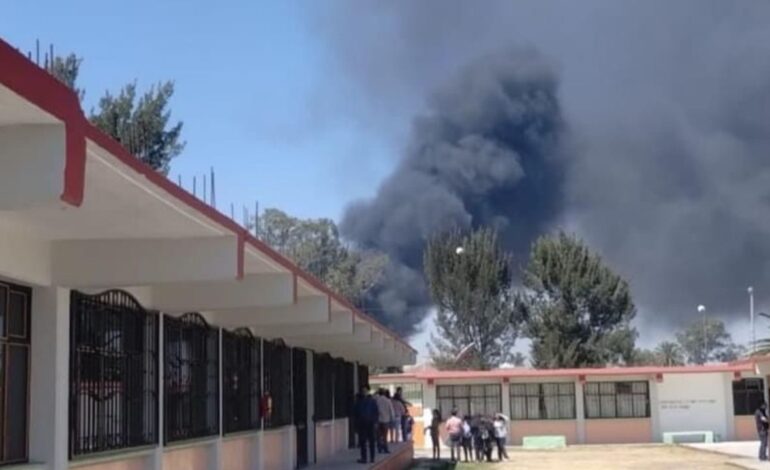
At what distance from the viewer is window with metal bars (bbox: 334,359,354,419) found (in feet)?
96.2

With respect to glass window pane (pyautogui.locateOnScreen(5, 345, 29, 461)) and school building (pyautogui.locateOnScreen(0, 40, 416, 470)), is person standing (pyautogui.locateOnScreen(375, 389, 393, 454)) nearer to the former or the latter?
school building (pyautogui.locateOnScreen(0, 40, 416, 470))

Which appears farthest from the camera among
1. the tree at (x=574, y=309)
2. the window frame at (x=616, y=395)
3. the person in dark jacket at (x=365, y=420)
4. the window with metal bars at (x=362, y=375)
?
the tree at (x=574, y=309)

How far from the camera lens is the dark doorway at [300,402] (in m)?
23.0

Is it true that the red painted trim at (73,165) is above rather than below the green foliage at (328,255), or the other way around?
below

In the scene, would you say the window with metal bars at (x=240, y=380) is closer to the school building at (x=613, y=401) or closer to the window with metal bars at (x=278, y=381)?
the window with metal bars at (x=278, y=381)

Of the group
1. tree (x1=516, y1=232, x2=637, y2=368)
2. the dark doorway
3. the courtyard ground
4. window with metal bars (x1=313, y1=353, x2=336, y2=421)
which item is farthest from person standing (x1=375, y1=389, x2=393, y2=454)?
tree (x1=516, y1=232, x2=637, y2=368)

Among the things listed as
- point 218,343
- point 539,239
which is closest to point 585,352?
point 539,239

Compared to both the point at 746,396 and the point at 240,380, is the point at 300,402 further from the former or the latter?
the point at 746,396

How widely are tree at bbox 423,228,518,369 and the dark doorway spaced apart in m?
46.7

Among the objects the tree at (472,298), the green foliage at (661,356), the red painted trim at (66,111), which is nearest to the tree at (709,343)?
the green foliage at (661,356)

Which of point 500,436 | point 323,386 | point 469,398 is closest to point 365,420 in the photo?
point 323,386

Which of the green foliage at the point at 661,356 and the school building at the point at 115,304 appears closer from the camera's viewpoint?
the school building at the point at 115,304

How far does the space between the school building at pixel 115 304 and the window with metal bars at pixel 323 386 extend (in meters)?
6.24

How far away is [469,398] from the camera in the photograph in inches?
1807
